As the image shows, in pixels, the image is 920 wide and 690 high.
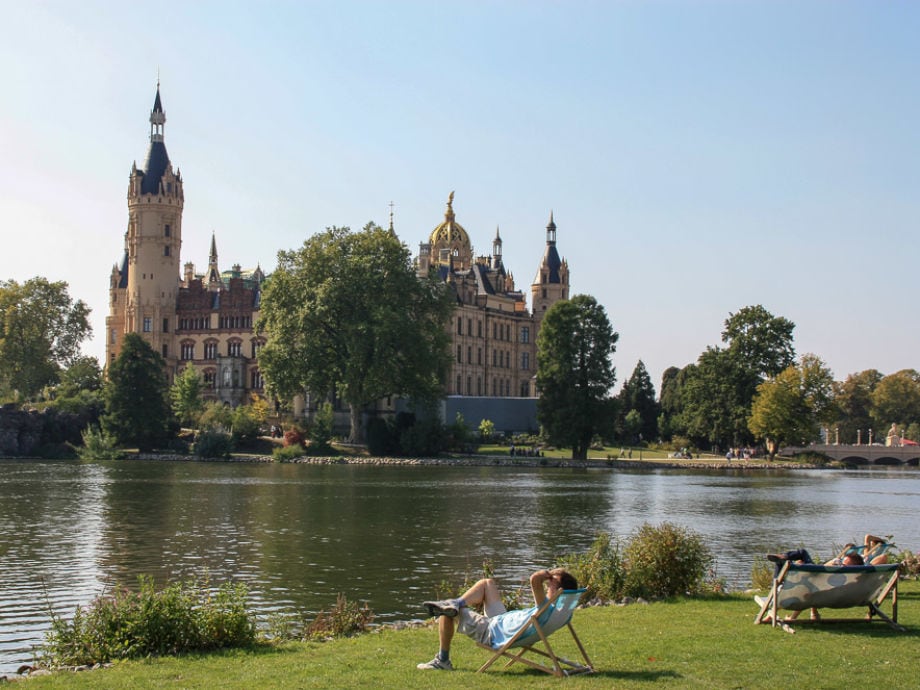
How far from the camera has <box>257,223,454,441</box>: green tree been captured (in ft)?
245

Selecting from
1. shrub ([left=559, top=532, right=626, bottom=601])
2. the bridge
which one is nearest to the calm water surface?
shrub ([left=559, top=532, right=626, bottom=601])

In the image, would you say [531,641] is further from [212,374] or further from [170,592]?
[212,374]

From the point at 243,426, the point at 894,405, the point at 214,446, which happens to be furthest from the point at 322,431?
the point at 894,405

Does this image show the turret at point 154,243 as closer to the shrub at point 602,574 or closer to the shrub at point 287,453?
the shrub at point 287,453

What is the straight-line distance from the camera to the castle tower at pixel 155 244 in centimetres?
10931

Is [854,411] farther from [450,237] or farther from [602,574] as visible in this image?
[602,574]

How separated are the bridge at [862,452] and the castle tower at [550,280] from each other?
136 ft

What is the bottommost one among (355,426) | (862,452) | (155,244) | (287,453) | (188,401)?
(287,453)

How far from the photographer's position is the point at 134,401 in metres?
80.9

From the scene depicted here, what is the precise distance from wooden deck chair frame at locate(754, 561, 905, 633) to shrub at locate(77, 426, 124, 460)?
225 feet

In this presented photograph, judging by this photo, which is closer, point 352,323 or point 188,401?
point 352,323

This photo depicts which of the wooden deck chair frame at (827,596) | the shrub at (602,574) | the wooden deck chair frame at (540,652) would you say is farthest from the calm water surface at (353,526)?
the wooden deck chair frame at (540,652)

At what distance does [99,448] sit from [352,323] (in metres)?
19.0

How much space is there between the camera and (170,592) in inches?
516
